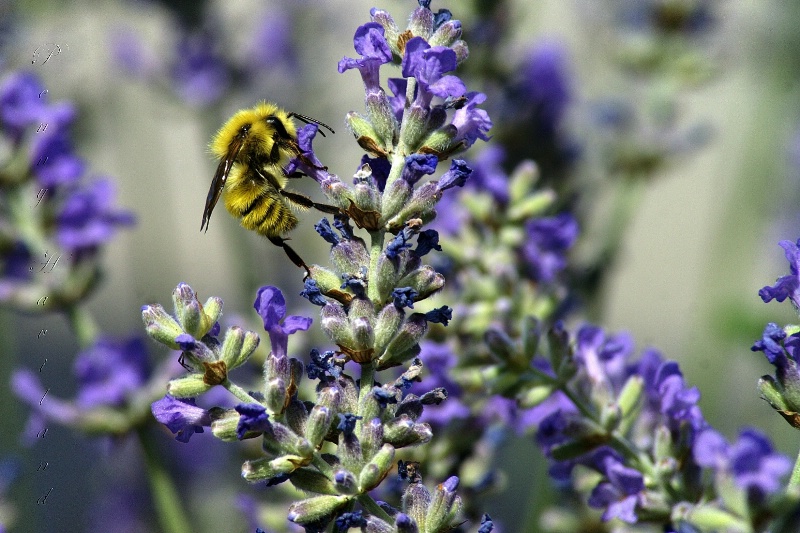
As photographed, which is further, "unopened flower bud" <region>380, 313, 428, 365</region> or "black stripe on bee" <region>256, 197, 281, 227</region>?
"black stripe on bee" <region>256, 197, 281, 227</region>

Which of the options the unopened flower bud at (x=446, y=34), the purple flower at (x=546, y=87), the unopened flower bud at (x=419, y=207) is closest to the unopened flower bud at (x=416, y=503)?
the unopened flower bud at (x=419, y=207)

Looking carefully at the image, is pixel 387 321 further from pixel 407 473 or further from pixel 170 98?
pixel 170 98

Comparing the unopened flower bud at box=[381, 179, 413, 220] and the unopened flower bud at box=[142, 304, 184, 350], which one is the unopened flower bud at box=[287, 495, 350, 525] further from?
the unopened flower bud at box=[381, 179, 413, 220]

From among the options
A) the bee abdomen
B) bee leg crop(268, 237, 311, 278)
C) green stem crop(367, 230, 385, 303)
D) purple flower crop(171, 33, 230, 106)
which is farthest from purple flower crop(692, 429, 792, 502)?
purple flower crop(171, 33, 230, 106)

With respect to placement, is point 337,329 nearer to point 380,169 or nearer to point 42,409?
point 380,169

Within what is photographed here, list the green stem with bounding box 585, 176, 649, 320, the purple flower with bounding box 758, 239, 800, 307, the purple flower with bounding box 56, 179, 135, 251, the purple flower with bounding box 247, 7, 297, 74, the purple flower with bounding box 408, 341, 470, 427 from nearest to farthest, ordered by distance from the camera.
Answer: the purple flower with bounding box 758, 239, 800, 307 → the purple flower with bounding box 408, 341, 470, 427 → the purple flower with bounding box 56, 179, 135, 251 → the green stem with bounding box 585, 176, 649, 320 → the purple flower with bounding box 247, 7, 297, 74

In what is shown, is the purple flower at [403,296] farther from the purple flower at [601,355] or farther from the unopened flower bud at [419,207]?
the purple flower at [601,355]

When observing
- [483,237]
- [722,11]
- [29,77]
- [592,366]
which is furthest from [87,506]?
[722,11]
